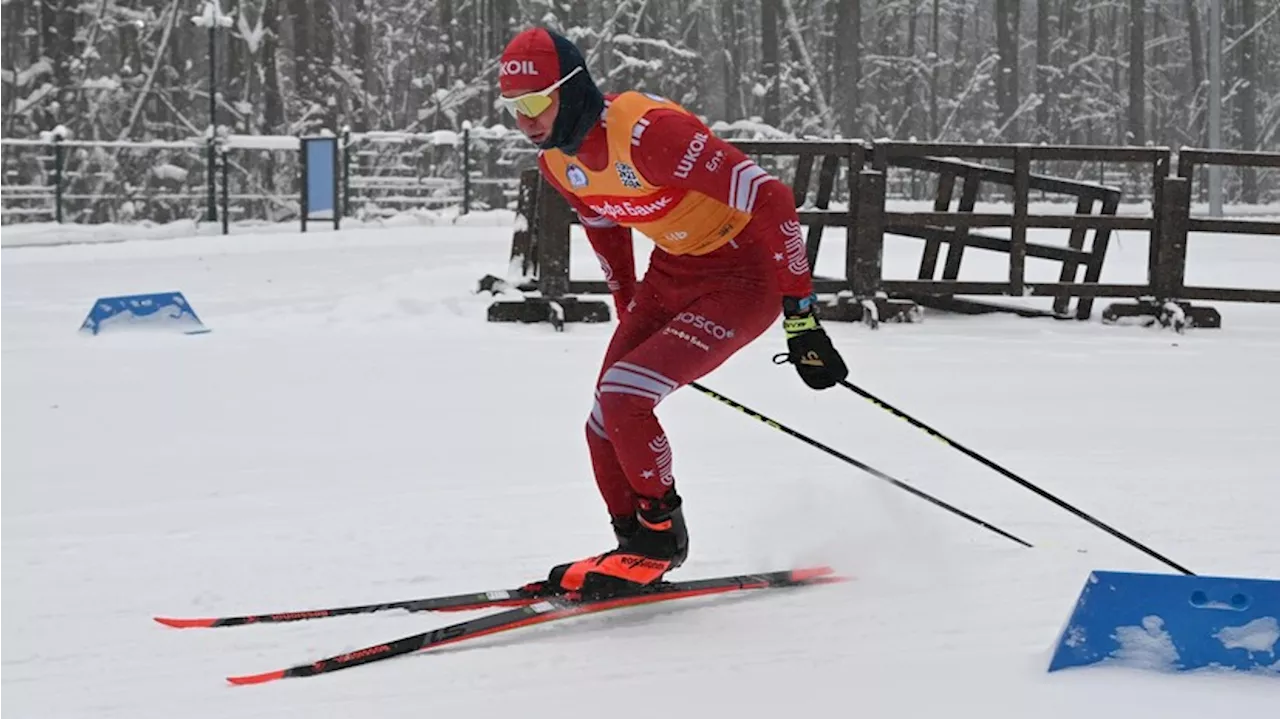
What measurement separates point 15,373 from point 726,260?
6028 mm

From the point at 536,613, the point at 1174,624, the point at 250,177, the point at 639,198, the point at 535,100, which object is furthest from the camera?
the point at 250,177

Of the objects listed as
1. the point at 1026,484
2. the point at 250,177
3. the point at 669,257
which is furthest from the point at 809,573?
the point at 250,177

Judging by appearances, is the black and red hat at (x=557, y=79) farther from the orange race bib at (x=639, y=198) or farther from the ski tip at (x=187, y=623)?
the ski tip at (x=187, y=623)

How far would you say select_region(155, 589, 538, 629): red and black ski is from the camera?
13.3 feet

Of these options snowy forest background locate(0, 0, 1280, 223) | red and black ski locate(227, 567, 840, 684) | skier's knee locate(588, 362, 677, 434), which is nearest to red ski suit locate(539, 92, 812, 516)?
skier's knee locate(588, 362, 677, 434)

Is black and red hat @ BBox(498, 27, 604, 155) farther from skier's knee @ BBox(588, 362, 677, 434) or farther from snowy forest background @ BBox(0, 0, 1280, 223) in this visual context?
snowy forest background @ BBox(0, 0, 1280, 223)

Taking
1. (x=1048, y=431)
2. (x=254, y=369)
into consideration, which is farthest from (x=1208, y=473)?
(x=254, y=369)

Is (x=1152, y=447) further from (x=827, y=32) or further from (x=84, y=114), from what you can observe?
(x=827, y=32)

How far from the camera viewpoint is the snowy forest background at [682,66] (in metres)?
37.7

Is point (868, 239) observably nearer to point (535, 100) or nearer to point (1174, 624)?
point (535, 100)

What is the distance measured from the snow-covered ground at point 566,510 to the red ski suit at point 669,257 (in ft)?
1.93

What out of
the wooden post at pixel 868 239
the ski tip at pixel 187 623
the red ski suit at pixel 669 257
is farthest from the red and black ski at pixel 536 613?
the wooden post at pixel 868 239

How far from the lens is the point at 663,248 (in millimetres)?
4629

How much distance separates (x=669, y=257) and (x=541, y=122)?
680 millimetres
